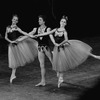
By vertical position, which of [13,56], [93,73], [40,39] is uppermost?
[40,39]

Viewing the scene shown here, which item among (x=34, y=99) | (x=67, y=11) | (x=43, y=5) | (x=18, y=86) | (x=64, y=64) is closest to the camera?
(x=34, y=99)

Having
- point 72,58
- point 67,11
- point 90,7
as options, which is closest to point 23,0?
point 67,11

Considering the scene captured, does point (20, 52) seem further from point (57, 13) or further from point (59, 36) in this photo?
point (57, 13)

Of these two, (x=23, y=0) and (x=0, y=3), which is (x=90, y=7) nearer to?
(x=23, y=0)

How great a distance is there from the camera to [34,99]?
3750 millimetres

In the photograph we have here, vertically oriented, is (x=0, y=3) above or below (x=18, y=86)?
above

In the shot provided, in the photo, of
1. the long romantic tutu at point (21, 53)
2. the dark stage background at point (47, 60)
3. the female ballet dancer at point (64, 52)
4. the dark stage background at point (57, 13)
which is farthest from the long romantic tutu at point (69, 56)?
the dark stage background at point (57, 13)

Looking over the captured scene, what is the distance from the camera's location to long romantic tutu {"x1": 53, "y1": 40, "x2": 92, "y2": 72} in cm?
423

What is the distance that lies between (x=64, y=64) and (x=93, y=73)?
4.76 ft

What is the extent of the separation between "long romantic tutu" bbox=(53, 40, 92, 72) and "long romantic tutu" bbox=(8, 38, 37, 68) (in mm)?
696

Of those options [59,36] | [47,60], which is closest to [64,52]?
[59,36]

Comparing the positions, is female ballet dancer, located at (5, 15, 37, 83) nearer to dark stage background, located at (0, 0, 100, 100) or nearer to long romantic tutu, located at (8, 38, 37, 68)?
long romantic tutu, located at (8, 38, 37, 68)

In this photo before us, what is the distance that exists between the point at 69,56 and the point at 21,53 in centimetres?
103

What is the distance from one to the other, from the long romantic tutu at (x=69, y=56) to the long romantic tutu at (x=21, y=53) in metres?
0.70
